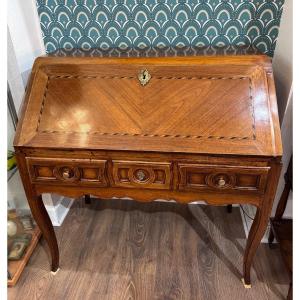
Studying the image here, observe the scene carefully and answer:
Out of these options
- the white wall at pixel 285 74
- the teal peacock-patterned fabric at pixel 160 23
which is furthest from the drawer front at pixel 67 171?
the white wall at pixel 285 74

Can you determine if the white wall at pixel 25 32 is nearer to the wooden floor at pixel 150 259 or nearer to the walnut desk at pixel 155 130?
the walnut desk at pixel 155 130

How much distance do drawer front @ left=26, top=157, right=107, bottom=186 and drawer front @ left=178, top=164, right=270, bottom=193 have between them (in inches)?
14.4

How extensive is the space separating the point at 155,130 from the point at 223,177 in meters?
0.35

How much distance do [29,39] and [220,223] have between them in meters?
1.60

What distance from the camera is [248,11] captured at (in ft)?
5.53

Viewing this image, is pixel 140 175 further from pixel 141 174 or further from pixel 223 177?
pixel 223 177

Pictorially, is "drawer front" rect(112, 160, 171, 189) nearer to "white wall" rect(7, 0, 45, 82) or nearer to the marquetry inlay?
the marquetry inlay

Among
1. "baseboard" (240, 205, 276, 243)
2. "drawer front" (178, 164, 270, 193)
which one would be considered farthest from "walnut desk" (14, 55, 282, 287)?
"baseboard" (240, 205, 276, 243)

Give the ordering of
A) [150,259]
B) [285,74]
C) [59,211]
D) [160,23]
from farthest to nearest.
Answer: [59,211] < [150,259] < [160,23] < [285,74]

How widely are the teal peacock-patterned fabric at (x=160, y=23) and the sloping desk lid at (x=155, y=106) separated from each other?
0.37 m

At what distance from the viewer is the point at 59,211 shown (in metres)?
2.14

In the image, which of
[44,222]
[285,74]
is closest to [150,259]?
[44,222]

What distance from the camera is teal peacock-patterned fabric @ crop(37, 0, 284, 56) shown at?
1695 millimetres
